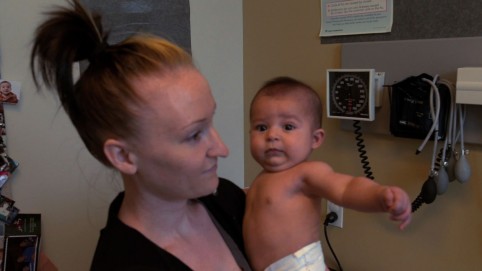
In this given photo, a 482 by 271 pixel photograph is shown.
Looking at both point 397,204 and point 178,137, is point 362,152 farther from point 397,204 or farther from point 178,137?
point 178,137

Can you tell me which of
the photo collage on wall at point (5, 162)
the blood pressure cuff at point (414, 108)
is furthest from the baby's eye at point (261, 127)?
the photo collage on wall at point (5, 162)

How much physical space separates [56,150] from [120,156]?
1.82ft

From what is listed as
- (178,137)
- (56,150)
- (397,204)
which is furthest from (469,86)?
(56,150)

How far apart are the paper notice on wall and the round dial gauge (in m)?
0.15

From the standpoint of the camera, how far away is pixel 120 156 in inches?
28.7

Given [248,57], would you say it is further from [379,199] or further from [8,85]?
[379,199]

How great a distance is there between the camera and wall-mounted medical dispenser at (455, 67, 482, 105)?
0.90 m

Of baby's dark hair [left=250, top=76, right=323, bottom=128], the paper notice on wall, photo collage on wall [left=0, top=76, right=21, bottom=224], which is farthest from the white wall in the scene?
baby's dark hair [left=250, top=76, right=323, bottom=128]

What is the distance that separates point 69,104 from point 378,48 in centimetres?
77

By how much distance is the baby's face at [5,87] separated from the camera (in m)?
1.09

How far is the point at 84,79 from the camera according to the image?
721 millimetres

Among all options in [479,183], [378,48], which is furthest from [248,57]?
[479,183]

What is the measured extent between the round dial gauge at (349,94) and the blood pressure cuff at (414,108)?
7cm

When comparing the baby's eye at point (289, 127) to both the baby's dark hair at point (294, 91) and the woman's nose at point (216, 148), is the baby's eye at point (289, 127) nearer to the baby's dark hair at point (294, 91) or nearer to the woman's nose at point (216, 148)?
the baby's dark hair at point (294, 91)
